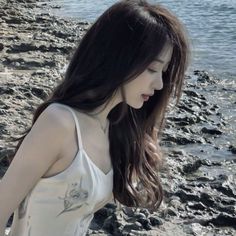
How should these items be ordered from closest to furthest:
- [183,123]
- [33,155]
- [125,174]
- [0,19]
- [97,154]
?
[33,155] → [97,154] → [125,174] → [183,123] → [0,19]

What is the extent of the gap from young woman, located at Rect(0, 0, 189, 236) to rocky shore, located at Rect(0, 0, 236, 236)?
86.7 inches

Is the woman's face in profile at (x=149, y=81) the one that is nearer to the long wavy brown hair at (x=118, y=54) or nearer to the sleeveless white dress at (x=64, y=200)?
the long wavy brown hair at (x=118, y=54)

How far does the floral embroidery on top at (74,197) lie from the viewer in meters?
2.66

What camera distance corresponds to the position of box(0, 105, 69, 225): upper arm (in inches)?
102

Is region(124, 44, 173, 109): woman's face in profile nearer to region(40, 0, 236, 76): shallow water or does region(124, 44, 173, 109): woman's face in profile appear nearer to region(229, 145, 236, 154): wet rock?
region(229, 145, 236, 154): wet rock

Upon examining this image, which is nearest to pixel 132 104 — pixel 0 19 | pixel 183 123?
pixel 183 123

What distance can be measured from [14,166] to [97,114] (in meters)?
0.44

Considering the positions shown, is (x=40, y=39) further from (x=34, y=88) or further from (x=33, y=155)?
(x=33, y=155)

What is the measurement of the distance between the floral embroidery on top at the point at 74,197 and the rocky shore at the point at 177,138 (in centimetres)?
223

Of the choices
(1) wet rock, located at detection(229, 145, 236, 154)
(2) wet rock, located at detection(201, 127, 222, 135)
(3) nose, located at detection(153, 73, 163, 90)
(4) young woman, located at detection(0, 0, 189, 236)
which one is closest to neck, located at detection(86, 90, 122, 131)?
(4) young woman, located at detection(0, 0, 189, 236)

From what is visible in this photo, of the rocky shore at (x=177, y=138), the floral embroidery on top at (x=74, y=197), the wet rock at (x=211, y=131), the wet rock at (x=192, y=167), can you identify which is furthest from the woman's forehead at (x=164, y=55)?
the wet rock at (x=211, y=131)

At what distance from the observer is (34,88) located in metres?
8.95

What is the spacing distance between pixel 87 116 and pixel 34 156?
32cm

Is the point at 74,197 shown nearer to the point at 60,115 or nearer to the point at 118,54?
the point at 60,115
